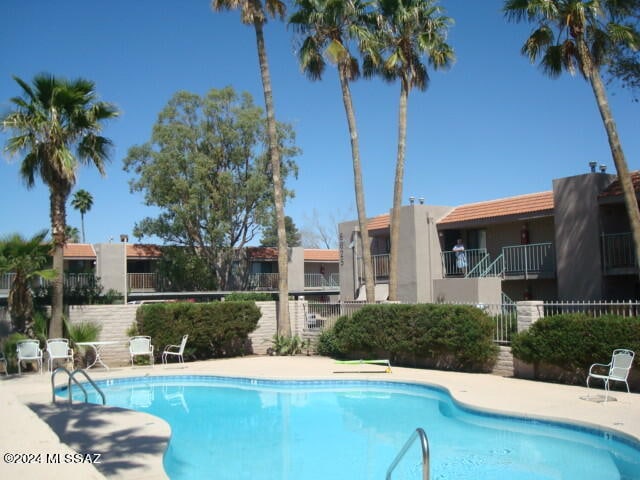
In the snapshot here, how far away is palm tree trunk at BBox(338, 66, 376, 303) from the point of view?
2188 cm

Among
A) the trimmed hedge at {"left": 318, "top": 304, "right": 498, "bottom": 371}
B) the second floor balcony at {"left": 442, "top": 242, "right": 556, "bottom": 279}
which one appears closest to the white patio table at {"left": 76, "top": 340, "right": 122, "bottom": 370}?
the trimmed hedge at {"left": 318, "top": 304, "right": 498, "bottom": 371}

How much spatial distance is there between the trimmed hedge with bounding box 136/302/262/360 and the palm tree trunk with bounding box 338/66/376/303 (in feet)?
12.9

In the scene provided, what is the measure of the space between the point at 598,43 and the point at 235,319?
13538 millimetres

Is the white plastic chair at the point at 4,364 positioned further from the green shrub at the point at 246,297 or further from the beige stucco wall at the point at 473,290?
the beige stucco wall at the point at 473,290

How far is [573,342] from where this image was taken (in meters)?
13.9

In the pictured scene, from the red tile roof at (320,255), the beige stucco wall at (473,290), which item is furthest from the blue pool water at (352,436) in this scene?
the red tile roof at (320,255)

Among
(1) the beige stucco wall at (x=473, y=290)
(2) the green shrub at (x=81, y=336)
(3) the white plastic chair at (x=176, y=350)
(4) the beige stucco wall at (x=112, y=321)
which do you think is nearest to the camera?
(2) the green shrub at (x=81, y=336)

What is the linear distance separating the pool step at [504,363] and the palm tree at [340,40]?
6725 millimetres

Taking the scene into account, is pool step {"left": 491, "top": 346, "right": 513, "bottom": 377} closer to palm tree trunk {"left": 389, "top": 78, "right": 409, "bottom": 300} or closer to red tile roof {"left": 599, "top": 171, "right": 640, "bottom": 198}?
palm tree trunk {"left": 389, "top": 78, "right": 409, "bottom": 300}

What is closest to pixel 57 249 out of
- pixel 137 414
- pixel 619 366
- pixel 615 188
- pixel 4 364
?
pixel 4 364

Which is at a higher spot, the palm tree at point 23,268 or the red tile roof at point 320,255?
the red tile roof at point 320,255

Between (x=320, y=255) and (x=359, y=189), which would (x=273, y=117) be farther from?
(x=320, y=255)

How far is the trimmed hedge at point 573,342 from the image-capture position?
13.0 metres

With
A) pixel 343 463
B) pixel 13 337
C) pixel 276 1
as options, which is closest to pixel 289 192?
pixel 276 1
